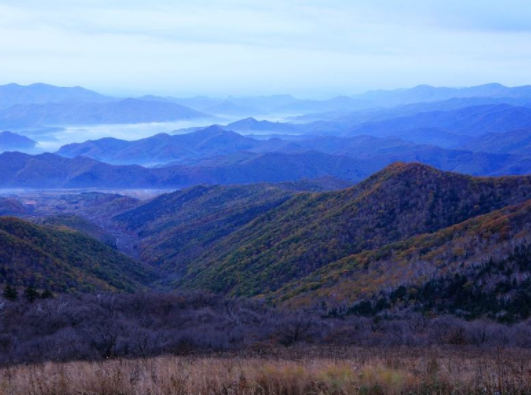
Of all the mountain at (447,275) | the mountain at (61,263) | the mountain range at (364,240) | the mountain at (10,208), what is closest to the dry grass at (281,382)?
the mountain at (447,275)

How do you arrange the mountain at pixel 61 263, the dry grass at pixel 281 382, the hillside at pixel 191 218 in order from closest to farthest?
the dry grass at pixel 281 382, the mountain at pixel 61 263, the hillside at pixel 191 218

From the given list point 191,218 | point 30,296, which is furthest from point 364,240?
point 191,218

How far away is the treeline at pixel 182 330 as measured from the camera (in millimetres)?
15328

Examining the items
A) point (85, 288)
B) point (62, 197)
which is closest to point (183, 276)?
point (85, 288)

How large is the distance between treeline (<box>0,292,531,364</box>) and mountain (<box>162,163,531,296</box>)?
57.0 ft

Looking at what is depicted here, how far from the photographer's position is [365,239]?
1660 inches

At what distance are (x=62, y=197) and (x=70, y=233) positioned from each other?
113 metres

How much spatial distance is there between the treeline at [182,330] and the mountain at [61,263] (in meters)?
14.1

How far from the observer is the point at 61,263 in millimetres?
42688

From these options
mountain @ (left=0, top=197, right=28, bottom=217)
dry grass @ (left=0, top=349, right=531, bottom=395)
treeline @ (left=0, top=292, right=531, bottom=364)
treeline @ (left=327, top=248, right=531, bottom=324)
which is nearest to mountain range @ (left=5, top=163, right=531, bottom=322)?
treeline @ (left=327, top=248, right=531, bottom=324)

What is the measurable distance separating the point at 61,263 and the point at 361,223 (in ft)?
91.0

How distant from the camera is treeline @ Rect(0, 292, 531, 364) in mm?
15328

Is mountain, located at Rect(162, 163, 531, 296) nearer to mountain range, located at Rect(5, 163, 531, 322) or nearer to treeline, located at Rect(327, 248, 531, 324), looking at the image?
mountain range, located at Rect(5, 163, 531, 322)

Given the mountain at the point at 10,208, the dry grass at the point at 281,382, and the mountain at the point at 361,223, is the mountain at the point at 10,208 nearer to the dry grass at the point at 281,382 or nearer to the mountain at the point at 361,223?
the mountain at the point at 361,223
